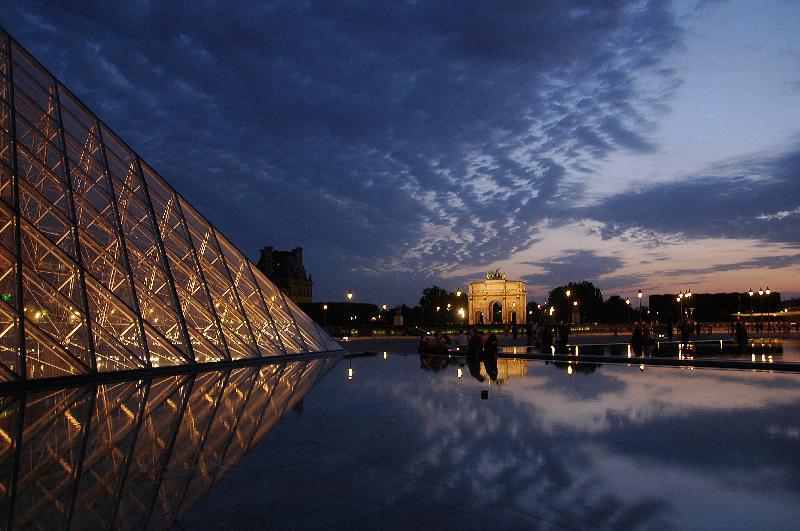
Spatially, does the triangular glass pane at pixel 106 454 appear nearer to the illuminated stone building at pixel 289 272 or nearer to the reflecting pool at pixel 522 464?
the reflecting pool at pixel 522 464

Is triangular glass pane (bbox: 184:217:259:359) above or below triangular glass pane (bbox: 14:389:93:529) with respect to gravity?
above

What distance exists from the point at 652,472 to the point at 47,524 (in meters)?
5.45

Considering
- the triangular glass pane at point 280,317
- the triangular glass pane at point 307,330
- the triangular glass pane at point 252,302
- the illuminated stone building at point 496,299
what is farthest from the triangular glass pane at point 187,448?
the illuminated stone building at point 496,299

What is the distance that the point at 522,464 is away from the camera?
22.0 feet

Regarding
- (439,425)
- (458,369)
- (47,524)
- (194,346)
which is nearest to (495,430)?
(439,425)

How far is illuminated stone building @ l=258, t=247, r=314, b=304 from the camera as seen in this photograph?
120 meters

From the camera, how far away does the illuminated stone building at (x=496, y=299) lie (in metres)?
98.4

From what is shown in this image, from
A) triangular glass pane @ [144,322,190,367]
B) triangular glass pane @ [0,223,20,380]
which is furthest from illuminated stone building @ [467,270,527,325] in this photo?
triangular glass pane @ [0,223,20,380]

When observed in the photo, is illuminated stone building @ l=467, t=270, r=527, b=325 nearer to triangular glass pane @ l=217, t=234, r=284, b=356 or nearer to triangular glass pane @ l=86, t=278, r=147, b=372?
triangular glass pane @ l=217, t=234, r=284, b=356

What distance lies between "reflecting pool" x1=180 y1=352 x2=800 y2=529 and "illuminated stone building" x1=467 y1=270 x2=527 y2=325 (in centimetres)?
8579

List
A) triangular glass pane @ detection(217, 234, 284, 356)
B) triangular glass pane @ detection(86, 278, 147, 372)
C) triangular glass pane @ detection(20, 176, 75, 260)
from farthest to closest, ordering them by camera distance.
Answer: triangular glass pane @ detection(217, 234, 284, 356) → triangular glass pane @ detection(20, 176, 75, 260) → triangular glass pane @ detection(86, 278, 147, 372)

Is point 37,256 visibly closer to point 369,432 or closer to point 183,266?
point 183,266

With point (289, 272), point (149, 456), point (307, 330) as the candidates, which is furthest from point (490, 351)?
point (289, 272)

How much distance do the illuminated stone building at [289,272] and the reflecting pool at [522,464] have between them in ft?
359
